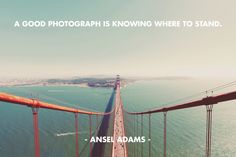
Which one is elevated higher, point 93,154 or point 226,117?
point 226,117

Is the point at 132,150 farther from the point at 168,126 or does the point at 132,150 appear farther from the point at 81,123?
the point at 81,123

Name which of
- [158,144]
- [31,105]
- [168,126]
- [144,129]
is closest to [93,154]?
[158,144]

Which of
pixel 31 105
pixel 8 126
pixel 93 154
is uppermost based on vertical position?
pixel 31 105

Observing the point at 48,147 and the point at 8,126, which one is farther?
the point at 8,126

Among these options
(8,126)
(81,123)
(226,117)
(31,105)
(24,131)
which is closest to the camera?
(31,105)

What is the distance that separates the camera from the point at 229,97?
456 cm

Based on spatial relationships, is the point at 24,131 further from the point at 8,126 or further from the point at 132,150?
the point at 132,150

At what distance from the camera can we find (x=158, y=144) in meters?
44.4

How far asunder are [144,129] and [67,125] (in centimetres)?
1793

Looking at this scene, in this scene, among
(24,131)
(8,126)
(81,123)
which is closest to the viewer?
(24,131)

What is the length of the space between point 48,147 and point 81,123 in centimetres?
1942

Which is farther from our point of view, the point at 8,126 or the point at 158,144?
the point at 8,126

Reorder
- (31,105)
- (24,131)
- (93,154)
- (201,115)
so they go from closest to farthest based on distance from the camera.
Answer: (31,105)
(93,154)
(24,131)
(201,115)

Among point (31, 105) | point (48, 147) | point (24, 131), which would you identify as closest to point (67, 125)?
point (24, 131)
